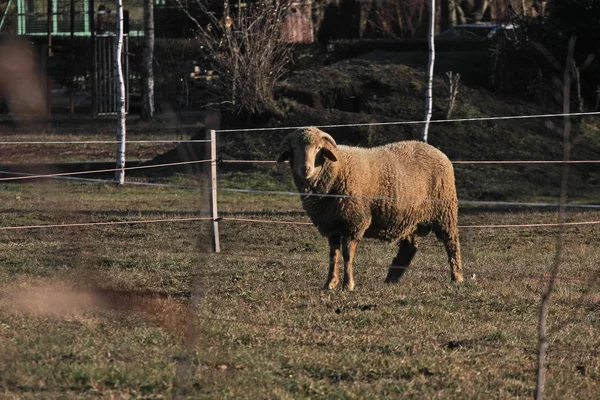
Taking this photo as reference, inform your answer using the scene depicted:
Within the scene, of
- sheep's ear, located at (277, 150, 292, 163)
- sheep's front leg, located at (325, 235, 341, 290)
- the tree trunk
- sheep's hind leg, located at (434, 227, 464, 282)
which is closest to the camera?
sheep's front leg, located at (325, 235, 341, 290)

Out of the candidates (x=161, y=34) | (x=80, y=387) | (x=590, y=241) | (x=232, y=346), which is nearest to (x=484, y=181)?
(x=590, y=241)

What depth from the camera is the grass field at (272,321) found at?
6.79 m

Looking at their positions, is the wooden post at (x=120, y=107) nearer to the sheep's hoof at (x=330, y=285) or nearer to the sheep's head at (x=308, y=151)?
the sheep's head at (x=308, y=151)

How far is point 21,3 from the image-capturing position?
137 feet

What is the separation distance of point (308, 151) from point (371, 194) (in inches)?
36.5

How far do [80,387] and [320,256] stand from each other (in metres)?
7.35

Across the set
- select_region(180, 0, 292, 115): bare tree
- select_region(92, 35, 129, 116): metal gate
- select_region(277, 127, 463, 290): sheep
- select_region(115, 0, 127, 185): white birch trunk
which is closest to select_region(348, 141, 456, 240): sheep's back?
select_region(277, 127, 463, 290): sheep

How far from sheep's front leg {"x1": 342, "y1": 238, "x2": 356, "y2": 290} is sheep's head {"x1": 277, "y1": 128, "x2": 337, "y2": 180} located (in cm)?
75

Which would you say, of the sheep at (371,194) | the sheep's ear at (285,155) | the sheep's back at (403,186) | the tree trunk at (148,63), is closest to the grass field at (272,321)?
the sheep at (371,194)

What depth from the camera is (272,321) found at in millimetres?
8695

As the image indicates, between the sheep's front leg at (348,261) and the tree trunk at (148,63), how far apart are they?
68.1 ft

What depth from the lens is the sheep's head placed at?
34.6 feet

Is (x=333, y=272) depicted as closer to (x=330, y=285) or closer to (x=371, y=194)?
(x=330, y=285)

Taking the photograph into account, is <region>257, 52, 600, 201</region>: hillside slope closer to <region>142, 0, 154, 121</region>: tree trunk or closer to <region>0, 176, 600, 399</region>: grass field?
<region>0, 176, 600, 399</region>: grass field
